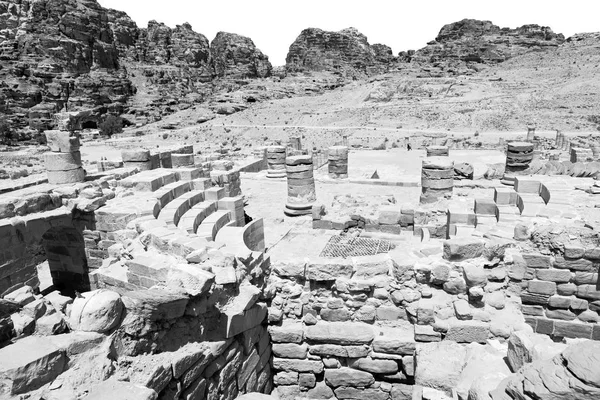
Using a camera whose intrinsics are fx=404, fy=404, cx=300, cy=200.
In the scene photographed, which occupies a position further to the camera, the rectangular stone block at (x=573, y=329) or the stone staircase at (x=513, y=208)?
the stone staircase at (x=513, y=208)

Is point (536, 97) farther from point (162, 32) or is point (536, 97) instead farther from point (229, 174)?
point (162, 32)

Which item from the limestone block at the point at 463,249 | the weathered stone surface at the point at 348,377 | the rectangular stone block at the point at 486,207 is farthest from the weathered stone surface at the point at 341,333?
the rectangular stone block at the point at 486,207

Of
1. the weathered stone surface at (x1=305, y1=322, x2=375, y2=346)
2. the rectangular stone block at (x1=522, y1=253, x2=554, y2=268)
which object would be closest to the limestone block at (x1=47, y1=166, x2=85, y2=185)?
the weathered stone surface at (x1=305, y1=322, x2=375, y2=346)

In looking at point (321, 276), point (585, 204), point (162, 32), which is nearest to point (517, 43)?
point (162, 32)

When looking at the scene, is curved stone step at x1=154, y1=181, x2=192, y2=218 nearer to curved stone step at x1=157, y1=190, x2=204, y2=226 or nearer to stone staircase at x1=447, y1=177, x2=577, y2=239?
curved stone step at x1=157, y1=190, x2=204, y2=226

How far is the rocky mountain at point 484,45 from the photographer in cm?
8212

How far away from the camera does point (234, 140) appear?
47625mm

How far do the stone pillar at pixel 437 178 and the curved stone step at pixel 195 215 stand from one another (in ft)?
24.8

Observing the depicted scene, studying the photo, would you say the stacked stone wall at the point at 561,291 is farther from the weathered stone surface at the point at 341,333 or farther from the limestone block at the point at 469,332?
the weathered stone surface at the point at 341,333

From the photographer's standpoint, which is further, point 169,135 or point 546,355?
point 169,135

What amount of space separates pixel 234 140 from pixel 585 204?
4166 centimetres

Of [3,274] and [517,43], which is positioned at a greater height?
[517,43]

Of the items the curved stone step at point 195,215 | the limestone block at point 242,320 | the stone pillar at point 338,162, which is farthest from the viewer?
the stone pillar at point 338,162

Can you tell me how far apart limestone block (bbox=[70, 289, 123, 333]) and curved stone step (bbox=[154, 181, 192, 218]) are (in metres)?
5.38
